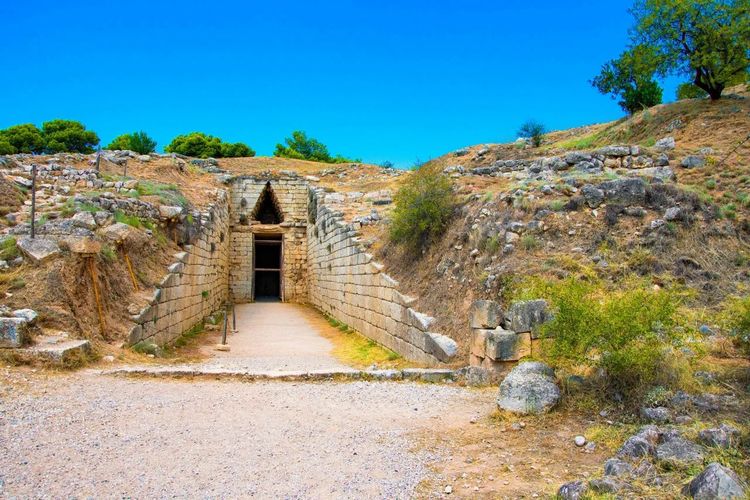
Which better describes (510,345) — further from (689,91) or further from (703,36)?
(689,91)

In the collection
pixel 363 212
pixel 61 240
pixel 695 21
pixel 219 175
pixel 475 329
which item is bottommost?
pixel 475 329

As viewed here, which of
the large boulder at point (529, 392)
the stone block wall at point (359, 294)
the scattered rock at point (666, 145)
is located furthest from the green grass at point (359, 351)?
the scattered rock at point (666, 145)

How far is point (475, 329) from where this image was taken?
24.1ft

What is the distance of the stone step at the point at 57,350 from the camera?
6891mm

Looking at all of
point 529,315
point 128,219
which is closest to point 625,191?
point 529,315

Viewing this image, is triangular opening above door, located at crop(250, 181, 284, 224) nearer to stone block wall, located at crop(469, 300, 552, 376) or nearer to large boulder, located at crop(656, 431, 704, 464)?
stone block wall, located at crop(469, 300, 552, 376)

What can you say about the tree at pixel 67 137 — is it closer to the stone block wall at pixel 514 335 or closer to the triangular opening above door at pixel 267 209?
the triangular opening above door at pixel 267 209

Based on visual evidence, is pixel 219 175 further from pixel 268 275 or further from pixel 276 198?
pixel 268 275

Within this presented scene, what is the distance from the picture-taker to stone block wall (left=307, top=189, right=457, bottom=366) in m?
9.05

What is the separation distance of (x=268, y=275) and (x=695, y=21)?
21324mm

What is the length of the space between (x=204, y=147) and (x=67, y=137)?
763 cm

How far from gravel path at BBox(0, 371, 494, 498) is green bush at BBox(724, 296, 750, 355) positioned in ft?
8.45

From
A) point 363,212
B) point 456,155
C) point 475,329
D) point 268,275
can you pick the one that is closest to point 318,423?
point 475,329

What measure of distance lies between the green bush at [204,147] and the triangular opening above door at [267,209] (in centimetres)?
1133
